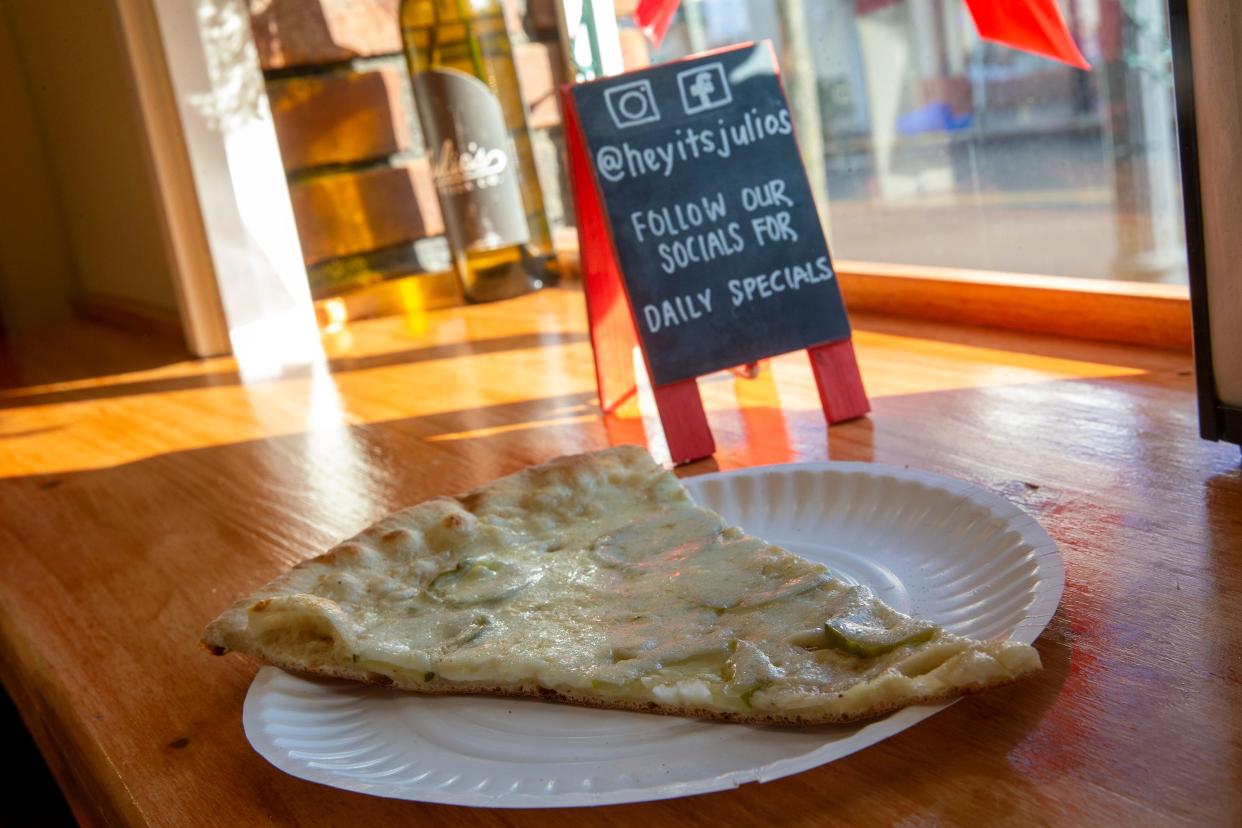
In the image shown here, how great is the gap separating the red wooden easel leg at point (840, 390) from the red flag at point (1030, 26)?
0.37 m

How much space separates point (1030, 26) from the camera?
1.22m

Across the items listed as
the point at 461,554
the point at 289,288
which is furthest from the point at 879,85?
the point at 461,554

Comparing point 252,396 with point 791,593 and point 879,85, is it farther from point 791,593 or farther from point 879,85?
point 791,593

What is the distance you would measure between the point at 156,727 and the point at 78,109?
7.32 feet

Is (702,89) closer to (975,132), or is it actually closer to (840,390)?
(840,390)

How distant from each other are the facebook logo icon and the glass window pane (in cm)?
Result: 53

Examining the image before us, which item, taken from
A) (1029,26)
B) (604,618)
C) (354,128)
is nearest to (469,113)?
(354,128)

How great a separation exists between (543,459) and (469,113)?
1023 mm

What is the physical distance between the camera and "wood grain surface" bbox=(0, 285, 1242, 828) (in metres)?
0.59

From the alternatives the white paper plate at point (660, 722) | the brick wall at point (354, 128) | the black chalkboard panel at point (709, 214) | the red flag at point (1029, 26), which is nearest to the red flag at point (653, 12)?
the black chalkboard panel at point (709, 214)

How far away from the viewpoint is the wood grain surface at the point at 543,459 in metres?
0.59

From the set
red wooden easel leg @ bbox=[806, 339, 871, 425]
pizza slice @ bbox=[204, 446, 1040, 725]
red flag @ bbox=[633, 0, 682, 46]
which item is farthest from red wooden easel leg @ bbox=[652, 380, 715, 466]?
red flag @ bbox=[633, 0, 682, 46]

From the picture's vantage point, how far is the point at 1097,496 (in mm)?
941

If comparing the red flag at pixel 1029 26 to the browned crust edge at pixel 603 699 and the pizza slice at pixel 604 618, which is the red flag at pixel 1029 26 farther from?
the browned crust edge at pixel 603 699
